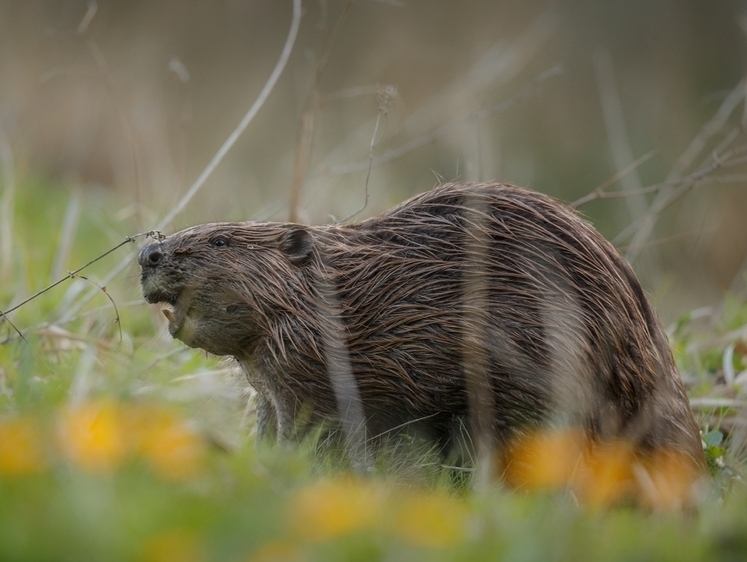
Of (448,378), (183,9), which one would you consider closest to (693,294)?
(448,378)

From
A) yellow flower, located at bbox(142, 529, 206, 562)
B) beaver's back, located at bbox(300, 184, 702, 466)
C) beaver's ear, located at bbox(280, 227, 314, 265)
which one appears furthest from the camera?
beaver's ear, located at bbox(280, 227, 314, 265)

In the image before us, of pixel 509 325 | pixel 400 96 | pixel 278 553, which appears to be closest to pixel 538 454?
pixel 509 325

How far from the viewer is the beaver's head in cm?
312

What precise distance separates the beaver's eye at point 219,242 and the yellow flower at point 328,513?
159cm

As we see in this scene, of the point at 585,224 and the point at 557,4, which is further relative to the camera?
the point at 557,4

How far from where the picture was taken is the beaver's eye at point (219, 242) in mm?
3193

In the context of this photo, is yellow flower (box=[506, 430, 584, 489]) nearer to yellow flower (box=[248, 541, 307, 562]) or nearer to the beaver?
the beaver

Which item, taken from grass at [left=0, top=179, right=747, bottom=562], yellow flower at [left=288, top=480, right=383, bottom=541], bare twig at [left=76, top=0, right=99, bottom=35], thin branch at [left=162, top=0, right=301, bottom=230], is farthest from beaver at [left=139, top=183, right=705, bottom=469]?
bare twig at [left=76, top=0, right=99, bottom=35]

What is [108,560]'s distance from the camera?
1.43 m

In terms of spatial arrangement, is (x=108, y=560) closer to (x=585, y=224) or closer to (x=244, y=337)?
(x=244, y=337)

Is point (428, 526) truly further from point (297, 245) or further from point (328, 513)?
point (297, 245)

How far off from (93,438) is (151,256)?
1.44m

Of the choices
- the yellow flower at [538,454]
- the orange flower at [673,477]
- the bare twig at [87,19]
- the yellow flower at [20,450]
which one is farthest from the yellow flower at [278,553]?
the bare twig at [87,19]

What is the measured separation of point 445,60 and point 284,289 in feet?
29.8
